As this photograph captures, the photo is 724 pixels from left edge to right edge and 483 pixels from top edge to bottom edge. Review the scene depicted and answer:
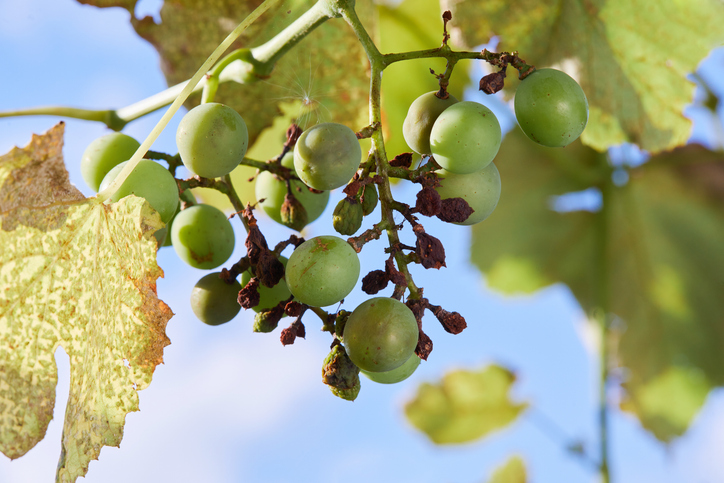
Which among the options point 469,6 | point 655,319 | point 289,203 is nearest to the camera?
point 289,203

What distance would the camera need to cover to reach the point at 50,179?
77cm

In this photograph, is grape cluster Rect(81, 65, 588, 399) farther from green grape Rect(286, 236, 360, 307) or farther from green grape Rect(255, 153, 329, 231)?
green grape Rect(255, 153, 329, 231)

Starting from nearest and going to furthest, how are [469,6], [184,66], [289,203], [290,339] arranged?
[290,339], [289,203], [469,6], [184,66]

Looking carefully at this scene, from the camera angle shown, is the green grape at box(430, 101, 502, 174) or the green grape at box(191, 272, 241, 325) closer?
the green grape at box(430, 101, 502, 174)

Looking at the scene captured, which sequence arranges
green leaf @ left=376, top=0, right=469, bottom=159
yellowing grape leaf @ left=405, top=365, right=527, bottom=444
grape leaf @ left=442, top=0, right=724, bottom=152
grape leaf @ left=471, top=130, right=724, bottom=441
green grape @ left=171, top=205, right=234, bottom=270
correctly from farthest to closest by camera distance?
yellowing grape leaf @ left=405, top=365, right=527, bottom=444, grape leaf @ left=471, top=130, right=724, bottom=441, green leaf @ left=376, top=0, right=469, bottom=159, grape leaf @ left=442, top=0, right=724, bottom=152, green grape @ left=171, top=205, right=234, bottom=270

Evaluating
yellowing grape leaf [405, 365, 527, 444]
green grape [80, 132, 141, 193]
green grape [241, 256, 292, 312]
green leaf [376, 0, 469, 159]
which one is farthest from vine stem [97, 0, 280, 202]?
yellowing grape leaf [405, 365, 527, 444]

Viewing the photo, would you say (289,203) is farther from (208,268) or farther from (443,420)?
(443,420)

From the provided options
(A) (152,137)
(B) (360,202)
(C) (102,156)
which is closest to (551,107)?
(B) (360,202)

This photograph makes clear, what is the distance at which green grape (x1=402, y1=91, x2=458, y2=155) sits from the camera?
2.45ft

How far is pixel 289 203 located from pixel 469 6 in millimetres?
607

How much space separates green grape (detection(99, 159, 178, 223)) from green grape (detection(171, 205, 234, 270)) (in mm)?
68

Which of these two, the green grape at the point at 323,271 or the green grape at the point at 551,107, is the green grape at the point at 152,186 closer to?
the green grape at the point at 323,271

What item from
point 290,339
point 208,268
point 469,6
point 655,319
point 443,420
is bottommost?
point 290,339

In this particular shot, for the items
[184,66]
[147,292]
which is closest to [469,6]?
[184,66]
